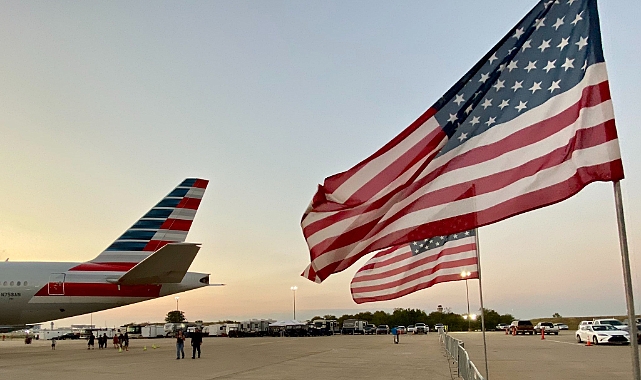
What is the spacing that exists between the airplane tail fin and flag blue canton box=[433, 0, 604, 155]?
29857 millimetres

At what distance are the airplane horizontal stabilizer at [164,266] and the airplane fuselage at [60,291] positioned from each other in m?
0.73

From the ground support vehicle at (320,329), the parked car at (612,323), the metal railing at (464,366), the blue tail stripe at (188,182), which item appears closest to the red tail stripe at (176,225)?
the blue tail stripe at (188,182)

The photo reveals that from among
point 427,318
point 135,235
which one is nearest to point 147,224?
point 135,235

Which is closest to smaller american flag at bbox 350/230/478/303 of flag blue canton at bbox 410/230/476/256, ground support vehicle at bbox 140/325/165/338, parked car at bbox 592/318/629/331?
flag blue canton at bbox 410/230/476/256

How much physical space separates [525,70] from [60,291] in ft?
97.9

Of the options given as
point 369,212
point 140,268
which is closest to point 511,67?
point 369,212

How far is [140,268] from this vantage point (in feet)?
95.2

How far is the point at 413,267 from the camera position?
11.8 metres

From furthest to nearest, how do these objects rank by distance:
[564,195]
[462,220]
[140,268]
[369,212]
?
[140,268] → [369,212] → [462,220] → [564,195]

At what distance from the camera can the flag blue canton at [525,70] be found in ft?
19.1

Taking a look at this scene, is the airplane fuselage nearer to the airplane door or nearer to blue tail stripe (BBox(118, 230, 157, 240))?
the airplane door

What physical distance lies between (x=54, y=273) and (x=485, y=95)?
2959 centimetres

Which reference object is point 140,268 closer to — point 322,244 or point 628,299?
point 322,244

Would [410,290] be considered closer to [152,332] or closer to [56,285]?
[56,285]
